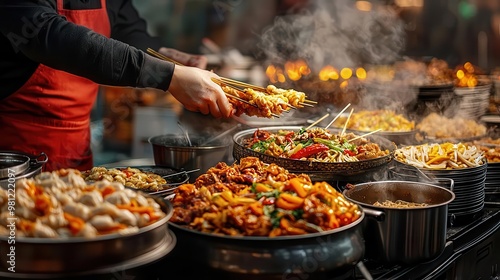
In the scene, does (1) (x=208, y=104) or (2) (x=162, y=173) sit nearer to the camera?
Answer: (1) (x=208, y=104)

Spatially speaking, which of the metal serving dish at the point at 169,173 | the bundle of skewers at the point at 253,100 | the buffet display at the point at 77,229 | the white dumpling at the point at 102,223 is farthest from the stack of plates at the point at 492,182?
the white dumpling at the point at 102,223

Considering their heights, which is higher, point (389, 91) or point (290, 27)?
point (290, 27)

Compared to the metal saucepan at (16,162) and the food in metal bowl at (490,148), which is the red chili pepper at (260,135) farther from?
the food in metal bowl at (490,148)

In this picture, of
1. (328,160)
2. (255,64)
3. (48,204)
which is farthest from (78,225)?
(255,64)

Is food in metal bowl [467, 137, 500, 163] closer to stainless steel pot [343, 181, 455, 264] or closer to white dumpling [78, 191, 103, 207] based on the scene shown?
→ stainless steel pot [343, 181, 455, 264]

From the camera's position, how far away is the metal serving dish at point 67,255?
178 cm

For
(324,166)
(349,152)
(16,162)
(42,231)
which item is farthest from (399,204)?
(16,162)

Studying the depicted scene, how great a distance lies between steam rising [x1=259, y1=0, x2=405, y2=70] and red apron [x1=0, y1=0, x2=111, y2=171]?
2.70 m

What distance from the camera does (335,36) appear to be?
7.23 metres

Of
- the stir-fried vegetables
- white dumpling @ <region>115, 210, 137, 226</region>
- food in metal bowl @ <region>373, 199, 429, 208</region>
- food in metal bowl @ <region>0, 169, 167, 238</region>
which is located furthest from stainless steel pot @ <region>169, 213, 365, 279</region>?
the stir-fried vegetables

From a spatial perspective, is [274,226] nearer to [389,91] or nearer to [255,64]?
[389,91]

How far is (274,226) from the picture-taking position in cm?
216

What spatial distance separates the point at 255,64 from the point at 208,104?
17.9ft

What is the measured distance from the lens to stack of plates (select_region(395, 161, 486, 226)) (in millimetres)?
3244
